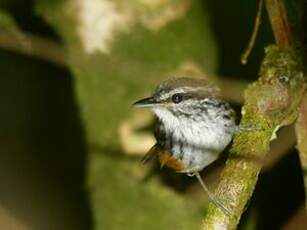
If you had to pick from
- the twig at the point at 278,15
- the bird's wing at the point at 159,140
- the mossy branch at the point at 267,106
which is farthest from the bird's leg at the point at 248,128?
the bird's wing at the point at 159,140

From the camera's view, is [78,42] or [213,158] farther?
[78,42]

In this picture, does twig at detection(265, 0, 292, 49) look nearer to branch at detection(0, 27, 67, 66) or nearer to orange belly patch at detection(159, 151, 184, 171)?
orange belly patch at detection(159, 151, 184, 171)

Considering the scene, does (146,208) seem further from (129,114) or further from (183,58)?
(183,58)

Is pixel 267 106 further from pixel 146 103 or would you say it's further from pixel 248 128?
pixel 146 103

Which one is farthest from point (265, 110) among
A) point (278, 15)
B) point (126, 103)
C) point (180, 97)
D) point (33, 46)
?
point (126, 103)

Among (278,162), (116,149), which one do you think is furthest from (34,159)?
(278,162)

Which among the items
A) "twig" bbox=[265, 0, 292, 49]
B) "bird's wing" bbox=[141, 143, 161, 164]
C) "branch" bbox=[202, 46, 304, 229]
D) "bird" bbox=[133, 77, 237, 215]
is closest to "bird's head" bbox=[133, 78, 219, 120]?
"bird" bbox=[133, 77, 237, 215]
